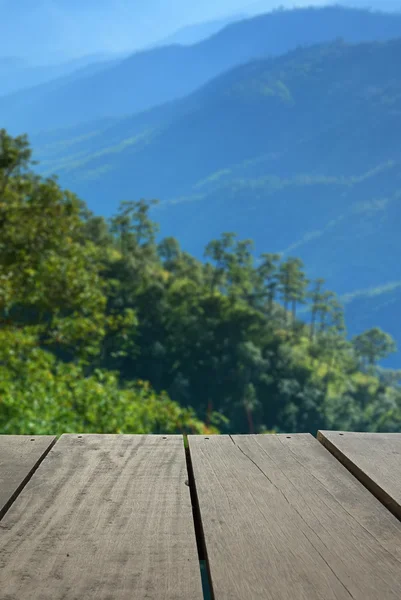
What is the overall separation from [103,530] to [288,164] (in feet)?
331

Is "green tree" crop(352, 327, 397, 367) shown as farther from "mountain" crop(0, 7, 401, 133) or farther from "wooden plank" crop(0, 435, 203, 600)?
"mountain" crop(0, 7, 401, 133)

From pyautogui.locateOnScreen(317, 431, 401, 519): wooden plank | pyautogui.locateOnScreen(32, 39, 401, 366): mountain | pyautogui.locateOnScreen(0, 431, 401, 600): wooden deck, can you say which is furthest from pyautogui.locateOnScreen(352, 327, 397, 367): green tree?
pyautogui.locateOnScreen(0, 431, 401, 600): wooden deck

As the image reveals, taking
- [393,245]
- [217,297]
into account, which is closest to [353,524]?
[217,297]

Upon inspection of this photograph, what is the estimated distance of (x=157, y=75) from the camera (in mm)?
148375

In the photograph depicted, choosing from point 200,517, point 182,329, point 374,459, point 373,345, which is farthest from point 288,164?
point 200,517

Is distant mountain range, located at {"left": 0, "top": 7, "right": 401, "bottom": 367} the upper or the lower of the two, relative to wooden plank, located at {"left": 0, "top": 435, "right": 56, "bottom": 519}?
upper

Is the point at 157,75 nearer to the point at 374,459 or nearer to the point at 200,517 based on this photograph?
the point at 374,459

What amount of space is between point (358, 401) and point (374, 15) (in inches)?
4564

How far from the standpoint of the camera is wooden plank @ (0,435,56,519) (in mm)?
778

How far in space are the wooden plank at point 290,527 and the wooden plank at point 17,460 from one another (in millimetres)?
206

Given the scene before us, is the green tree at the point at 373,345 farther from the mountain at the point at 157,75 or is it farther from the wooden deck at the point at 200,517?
the mountain at the point at 157,75

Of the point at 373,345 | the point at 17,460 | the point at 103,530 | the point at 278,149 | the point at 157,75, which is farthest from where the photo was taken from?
the point at 157,75

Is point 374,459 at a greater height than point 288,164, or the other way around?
point 288,164

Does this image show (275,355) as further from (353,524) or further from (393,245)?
(393,245)
